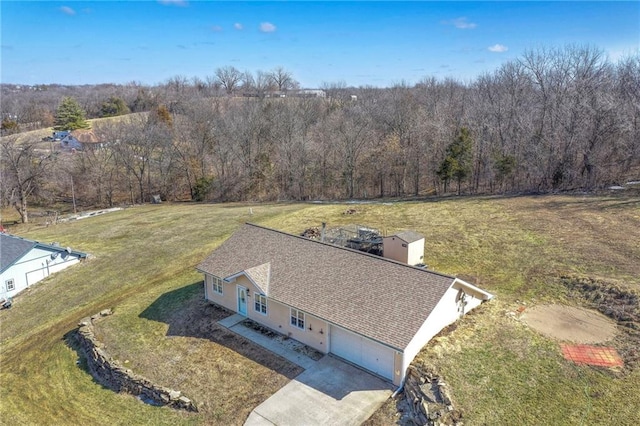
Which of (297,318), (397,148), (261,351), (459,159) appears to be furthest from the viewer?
(397,148)

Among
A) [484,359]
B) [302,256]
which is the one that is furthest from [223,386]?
[484,359]

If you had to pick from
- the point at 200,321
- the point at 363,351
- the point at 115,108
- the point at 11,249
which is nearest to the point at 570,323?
the point at 363,351

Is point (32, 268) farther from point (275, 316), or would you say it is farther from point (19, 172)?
point (19, 172)

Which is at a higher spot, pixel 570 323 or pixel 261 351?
pixel 570 323

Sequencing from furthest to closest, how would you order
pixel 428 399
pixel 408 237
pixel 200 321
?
pixel 408 237
pixel 200 321
pixel 428 399

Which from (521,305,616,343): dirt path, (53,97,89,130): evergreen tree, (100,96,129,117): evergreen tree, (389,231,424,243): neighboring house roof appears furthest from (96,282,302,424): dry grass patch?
(100,96,129,117): evergreen tree

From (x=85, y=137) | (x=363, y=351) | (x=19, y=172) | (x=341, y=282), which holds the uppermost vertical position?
(x=85, y=137)

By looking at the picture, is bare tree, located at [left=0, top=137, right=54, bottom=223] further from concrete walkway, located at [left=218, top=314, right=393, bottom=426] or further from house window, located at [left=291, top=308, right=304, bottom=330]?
concrete walkway, located at [left=218, top=314, right=393, bottom=426]

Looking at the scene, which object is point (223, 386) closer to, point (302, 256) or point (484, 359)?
point (302, 256)
